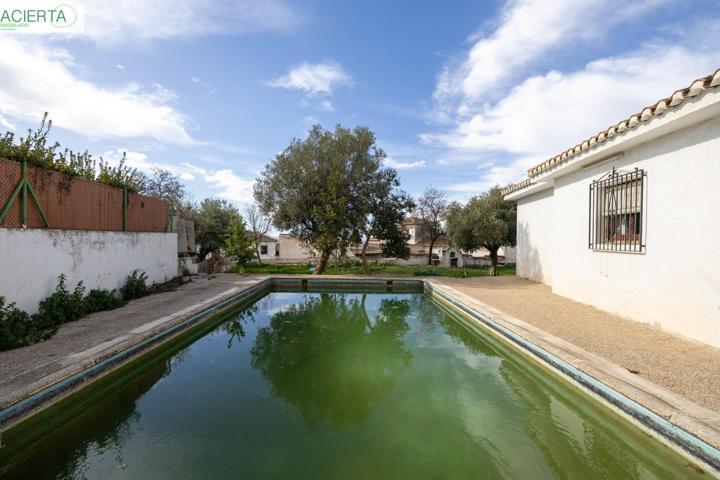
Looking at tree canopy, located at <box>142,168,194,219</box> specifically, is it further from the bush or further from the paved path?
the paved path

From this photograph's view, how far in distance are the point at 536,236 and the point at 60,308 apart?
45.9 feet

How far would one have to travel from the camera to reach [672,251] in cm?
563

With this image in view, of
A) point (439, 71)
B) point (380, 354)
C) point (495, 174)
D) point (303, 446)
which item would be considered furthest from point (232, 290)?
point (495, 174)

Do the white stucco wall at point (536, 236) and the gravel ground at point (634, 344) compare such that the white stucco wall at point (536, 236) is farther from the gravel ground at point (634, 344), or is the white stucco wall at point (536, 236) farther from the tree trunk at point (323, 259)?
the tree trunk at point (323, 259)

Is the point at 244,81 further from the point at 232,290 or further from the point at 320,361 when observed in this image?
the point at 320,361

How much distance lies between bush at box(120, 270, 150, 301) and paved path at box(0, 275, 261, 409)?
39 cm

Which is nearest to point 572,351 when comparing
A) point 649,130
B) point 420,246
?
point 649,130

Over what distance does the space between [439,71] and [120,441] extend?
47.4ft

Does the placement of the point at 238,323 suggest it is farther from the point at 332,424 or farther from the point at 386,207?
the point at 386,207

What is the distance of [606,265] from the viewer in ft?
24.5

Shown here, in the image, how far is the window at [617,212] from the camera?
6.64 metres

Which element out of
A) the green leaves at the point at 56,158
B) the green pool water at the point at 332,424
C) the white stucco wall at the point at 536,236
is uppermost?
the green leaves at the point at 56,158

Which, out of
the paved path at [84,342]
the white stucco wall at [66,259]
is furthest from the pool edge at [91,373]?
the white stucco wall at [66,259]

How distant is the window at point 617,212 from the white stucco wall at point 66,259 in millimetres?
11023
